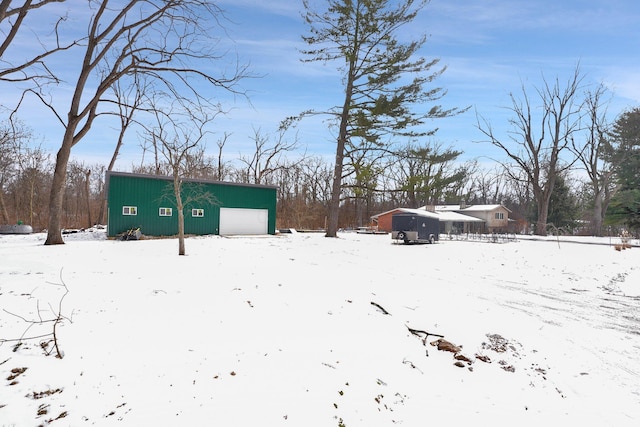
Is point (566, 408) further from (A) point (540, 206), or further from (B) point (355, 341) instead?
(A) point (540, 206)

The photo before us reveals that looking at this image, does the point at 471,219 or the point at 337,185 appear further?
the point at 471,219

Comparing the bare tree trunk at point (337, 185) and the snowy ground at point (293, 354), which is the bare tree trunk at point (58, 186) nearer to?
the snowy ground at point (293, 354)

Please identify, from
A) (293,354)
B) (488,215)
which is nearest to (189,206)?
(293,354)

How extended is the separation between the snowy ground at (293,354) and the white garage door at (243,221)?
15830 mm

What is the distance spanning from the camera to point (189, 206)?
23312 millimetres

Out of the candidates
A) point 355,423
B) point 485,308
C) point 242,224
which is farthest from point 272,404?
point 242,224

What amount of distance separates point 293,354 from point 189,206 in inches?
799

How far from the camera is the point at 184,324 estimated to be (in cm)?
528

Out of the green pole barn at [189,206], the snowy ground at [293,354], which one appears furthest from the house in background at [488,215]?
the snowy ground at [293,354]

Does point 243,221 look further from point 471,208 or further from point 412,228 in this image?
point 471,208

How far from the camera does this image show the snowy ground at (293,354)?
3.76 meters

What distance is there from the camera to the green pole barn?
2122cm

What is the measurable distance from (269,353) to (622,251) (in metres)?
22.3

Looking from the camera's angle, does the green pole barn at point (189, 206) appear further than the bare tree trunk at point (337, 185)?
No
